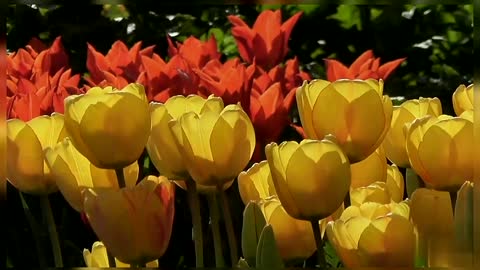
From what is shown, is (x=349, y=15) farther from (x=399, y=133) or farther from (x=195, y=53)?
(x=399, y=133)

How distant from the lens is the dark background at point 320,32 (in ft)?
8.36

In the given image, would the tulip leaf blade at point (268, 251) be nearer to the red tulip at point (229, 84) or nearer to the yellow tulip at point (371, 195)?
the yellow tulip at point (371, 195)

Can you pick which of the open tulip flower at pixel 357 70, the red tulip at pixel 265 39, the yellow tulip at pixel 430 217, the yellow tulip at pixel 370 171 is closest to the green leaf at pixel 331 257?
the yellow tulip at pixel 370 171

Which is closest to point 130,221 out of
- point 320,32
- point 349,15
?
point 320,32

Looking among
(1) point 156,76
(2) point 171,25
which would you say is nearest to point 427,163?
(1) point 156,76

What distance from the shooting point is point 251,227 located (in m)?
1.00

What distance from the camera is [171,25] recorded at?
259 centimetres

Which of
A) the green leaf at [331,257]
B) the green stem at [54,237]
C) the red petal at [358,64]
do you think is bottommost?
the green leaf at [331,257]

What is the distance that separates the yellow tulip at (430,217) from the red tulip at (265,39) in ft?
3.18

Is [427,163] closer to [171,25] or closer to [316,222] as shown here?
[316,222]

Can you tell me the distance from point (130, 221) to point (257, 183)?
20cm

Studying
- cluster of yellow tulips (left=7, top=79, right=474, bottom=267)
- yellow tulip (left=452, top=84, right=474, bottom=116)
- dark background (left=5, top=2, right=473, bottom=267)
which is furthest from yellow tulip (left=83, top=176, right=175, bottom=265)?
dark background (left=5, top=2, right=473, bottom=267)

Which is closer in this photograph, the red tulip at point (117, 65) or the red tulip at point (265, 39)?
the red tulip at point (117, 65)

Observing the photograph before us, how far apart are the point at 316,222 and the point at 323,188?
0.05 metres
